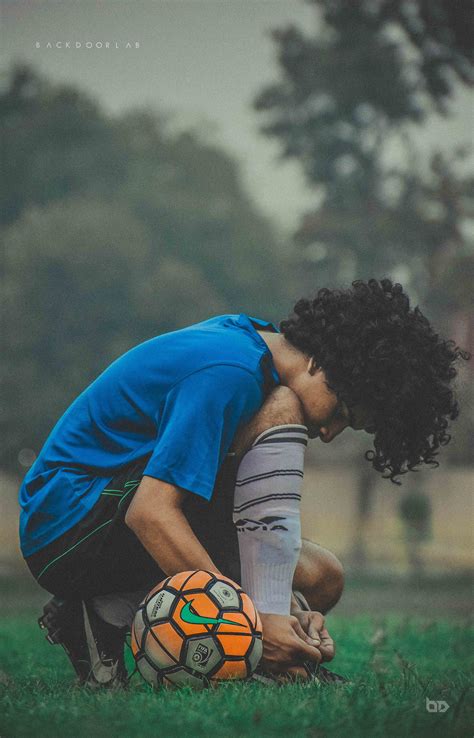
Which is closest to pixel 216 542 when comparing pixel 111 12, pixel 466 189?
pixel 111 12

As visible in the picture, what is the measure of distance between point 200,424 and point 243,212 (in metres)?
14.7

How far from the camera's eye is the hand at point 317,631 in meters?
2.34

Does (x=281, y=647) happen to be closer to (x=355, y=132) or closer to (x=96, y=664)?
(x=96, y=664)

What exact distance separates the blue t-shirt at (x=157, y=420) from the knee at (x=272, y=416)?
0.02 m

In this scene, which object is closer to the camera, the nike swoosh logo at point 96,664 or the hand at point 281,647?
the hand at point 281,647

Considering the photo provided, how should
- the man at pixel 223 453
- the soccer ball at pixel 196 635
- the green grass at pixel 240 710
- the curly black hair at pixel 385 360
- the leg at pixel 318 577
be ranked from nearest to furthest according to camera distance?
the green grass at pixel 240 710, the soccer ball at pixel 196 635, the man at pixel 223 453, the curly black hair at pixel 385 360, the leg at pixel 318 577

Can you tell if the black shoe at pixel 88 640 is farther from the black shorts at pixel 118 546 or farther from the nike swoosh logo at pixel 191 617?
the nike swoosh logo at pixel 191 617

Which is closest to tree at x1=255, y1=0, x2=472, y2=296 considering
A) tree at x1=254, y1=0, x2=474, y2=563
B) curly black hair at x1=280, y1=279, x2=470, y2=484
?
tree at x1=254, y1=0, x2=474, y2=563

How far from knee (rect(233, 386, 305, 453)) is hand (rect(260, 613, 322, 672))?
395 mm

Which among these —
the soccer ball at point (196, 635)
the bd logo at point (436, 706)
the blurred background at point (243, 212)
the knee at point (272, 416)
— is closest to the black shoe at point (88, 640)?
the soccer ball at point (196, 635)

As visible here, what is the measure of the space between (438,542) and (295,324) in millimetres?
12075

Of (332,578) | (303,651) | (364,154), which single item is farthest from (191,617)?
(364,154)

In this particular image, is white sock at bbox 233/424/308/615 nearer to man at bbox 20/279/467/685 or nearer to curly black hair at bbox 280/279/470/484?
man at bbox 20/279/467/685

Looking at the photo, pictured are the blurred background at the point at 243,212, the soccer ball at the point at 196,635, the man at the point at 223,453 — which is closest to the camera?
the soccer ball at the point at 196,635
